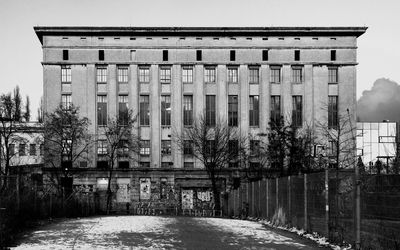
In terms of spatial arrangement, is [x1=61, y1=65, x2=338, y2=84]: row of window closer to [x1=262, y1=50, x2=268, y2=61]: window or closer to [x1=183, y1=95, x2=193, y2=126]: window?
[x1=262, y1=50, x2=268, y2=61]: window

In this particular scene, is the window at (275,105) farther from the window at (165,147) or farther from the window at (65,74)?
the window at (65,74)

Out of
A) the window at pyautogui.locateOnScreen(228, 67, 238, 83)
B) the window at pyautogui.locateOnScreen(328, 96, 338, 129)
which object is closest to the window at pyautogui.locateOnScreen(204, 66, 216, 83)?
the window at pyautogui.locateOnScreen(228, 67, 238, 83)

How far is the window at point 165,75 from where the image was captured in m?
80.6

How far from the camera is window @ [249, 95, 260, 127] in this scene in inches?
3187

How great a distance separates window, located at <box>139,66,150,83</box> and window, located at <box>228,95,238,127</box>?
1124 cm

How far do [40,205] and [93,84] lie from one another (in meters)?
50.7

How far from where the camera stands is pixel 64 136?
229 ft

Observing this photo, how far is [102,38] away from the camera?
79312 mm

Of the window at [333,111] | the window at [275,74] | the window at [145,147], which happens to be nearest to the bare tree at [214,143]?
the window at [145,147]

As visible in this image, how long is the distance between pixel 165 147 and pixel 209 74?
447 inches

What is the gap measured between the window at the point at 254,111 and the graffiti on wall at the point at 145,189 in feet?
51.5

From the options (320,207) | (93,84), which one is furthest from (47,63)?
(320,207)

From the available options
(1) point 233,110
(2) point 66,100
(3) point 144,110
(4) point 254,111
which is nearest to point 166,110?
(3) point 144,110

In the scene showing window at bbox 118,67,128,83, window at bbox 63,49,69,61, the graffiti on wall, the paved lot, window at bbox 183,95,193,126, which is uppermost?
window at bbox 63,49,69,61
